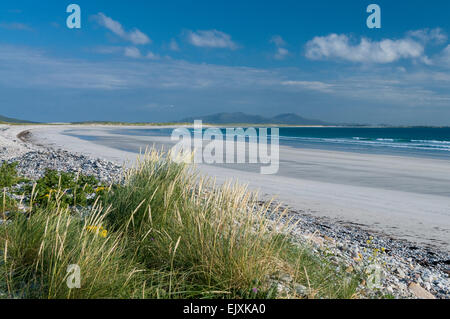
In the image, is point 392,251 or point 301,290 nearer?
point 301,290

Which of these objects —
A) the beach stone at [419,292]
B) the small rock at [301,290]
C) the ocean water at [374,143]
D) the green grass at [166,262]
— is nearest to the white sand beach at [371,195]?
the green grass at [166,262]

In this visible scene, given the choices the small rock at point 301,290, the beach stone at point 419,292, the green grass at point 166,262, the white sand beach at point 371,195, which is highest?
the green grass at point 166,262

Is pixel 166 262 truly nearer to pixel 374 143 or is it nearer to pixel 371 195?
pixel 371 195

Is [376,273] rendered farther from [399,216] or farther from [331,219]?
[399,216]

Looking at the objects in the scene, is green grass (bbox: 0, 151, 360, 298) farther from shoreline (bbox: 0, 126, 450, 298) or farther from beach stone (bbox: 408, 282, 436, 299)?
beach stone (bbox: 408, 282, 436, 299)

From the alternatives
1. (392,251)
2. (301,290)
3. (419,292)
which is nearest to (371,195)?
(392,251)

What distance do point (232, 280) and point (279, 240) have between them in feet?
3.97

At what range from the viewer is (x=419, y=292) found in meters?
4.81

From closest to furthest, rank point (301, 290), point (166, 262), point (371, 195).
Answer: point (301, 290)
point (166, 262)
point (371, 195)

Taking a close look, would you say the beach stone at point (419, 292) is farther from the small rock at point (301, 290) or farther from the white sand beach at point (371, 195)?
the white sand beach at point (371, 195)

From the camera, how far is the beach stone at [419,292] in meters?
4.72

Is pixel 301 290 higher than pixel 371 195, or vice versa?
pixel 301 290
